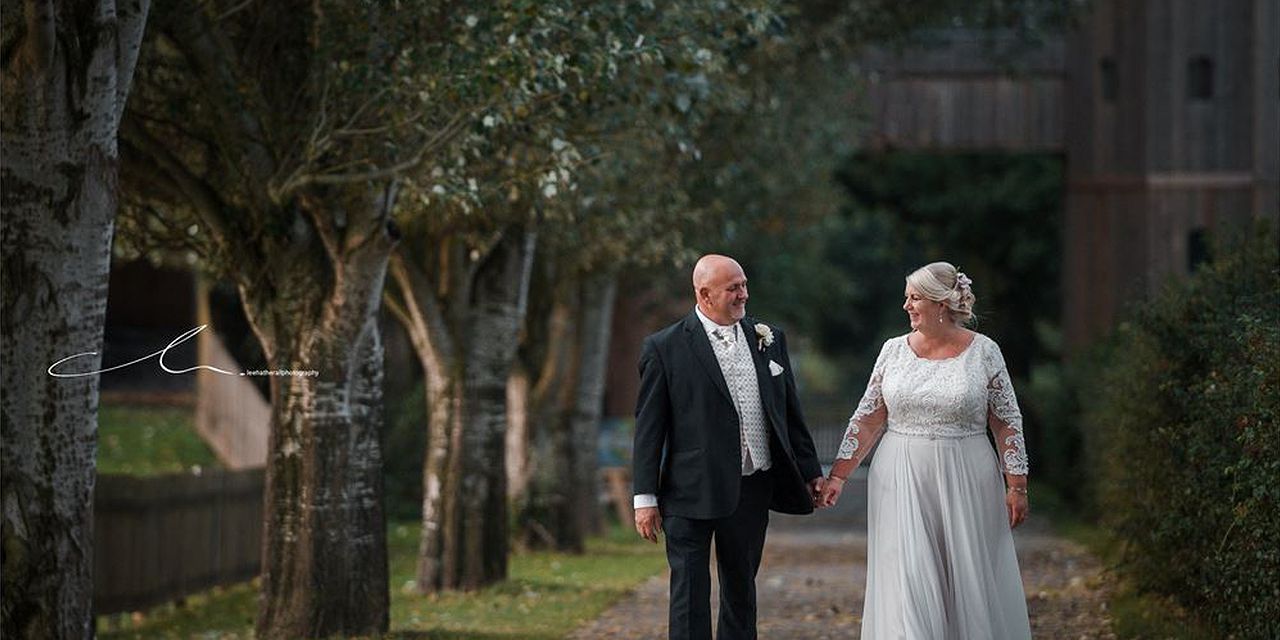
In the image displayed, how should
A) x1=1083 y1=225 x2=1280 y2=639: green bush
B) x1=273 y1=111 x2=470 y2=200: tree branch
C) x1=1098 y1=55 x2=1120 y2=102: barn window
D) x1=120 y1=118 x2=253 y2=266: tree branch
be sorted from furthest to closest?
x1=1098 y1=55 x2=1120 y2=102: barn window → x1=120 y1=118 x2=253 y2=266: tree branch → x1=273 y1=111 x2=470 y2=200: tree branch → x1=1083 y1=225 x2=1280 y2=639: green bush

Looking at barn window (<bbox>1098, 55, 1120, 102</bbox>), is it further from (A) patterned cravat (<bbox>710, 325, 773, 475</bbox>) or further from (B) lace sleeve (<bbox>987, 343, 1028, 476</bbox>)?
(A) patterned cravat (<bbox>710, 325, 773, 475</bbox>)

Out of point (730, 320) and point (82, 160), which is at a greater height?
point (82, 160)

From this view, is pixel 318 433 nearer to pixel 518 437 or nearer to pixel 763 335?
pixel 763 335

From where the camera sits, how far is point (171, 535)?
18141 mm

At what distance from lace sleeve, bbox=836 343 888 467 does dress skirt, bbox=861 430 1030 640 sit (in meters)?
0.24

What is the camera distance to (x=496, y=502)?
19219 millimetres

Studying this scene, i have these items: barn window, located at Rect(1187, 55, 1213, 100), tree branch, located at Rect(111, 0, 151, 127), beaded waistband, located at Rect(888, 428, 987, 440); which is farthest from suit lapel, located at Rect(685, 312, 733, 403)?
barn window, located at Rect(1187, 55, 1213, 100)

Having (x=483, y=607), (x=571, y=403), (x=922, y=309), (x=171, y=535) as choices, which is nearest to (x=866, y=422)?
(x=922, y=309)

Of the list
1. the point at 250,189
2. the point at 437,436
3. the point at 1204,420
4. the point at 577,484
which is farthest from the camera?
the point at 577,484

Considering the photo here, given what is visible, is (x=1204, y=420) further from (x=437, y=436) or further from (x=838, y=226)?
(x=838, y=226)

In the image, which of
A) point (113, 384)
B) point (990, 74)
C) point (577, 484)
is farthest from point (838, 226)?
point (577, 484)

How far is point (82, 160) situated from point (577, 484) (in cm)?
1614

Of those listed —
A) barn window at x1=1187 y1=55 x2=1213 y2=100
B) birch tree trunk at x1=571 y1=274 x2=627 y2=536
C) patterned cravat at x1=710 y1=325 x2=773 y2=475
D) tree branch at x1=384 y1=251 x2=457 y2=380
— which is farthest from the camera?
barn window at x1=1187 y1=55 x2=1213 y2=100

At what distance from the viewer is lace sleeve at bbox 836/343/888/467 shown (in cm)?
1019
